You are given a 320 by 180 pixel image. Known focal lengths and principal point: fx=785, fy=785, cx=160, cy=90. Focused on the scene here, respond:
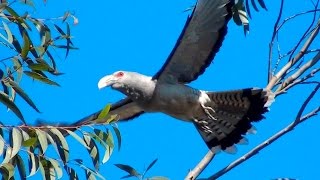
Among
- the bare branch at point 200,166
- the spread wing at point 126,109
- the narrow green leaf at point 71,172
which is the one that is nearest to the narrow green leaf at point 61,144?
the narrow green leaf at point 71,172

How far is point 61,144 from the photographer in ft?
12.9

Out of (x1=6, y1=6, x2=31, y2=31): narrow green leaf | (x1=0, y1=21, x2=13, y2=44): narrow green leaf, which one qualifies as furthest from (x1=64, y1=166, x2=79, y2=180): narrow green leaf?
(x1=6, y1=6, x2=31, y2=31): narrow green leaf

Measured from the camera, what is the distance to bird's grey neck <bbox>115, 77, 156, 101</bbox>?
17.3ft

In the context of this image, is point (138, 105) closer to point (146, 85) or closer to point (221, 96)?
point (146, 85)

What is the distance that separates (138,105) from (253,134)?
2.71ft

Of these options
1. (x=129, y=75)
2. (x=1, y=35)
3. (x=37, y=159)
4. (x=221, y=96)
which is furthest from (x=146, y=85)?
(x=37, y=159)

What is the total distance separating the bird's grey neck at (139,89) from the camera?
5.28 metres

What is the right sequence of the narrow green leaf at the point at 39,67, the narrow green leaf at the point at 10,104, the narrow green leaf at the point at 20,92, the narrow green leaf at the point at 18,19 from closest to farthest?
the narrow green leaf at the point at 10,104 → the narrow green leaf at the point at 20,92 → the narrow green leaf at the point at 39,67 → the narrow green leaf at the point at 18,19

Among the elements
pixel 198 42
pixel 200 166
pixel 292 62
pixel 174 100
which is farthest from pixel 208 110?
pixel 200 166

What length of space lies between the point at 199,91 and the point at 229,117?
0.28 meters

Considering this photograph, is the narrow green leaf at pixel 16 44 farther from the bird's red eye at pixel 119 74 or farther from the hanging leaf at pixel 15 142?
the hanging leaf at pixel 15 142

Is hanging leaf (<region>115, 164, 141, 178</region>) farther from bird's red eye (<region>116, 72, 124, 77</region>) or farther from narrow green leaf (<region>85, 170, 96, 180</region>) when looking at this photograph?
bird's red eye (<region>116, 72, 124, 77</region>)

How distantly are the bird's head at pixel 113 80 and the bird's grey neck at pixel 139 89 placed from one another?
0.04 meters

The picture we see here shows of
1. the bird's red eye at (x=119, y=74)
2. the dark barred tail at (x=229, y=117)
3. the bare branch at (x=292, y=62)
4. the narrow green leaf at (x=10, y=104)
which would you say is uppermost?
the narrow green leaf at (x=10, y=104)
